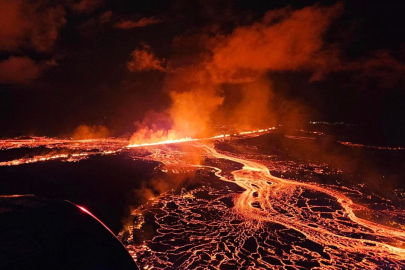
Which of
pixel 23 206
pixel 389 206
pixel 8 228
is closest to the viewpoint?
pixel 8 228

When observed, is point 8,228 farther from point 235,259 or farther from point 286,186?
point 286,186

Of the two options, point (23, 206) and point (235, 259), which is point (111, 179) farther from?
point (23, 206)

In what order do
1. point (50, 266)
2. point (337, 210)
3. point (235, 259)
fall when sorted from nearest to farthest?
point (50, 266) → point (235, 259) → point (337, 210)

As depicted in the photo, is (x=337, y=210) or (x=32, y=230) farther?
(x=337, y=210)

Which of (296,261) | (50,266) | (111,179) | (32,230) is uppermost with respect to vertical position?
(32,230)

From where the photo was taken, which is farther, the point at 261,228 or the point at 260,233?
the point at 261,228

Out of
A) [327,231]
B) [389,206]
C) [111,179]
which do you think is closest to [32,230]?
[327,231]

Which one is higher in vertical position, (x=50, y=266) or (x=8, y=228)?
(x=8, y=228)
